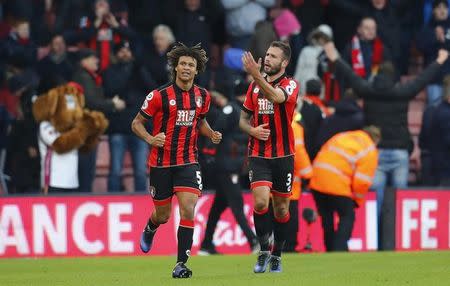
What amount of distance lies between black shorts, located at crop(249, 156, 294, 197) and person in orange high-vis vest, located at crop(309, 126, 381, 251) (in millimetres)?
4160

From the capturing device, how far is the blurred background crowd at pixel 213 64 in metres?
19.3

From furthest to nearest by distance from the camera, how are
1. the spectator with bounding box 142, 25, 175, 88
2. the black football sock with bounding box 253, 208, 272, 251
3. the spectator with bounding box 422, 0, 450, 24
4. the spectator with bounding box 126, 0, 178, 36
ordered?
the spectator with bounding box 126, 0, 178, 36 → the spectator with bounding box 422, 0, 450, 24 → the spectator with bounding box 142, 25, 175, 88 → the black football sock with bounding box 253, 208, 272, 251

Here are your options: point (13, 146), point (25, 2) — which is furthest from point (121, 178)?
point (25, 2)

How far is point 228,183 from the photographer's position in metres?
18.2

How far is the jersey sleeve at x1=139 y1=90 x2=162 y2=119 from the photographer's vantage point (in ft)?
43.4

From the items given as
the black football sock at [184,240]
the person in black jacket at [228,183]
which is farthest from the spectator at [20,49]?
the black football sock at [184,240]

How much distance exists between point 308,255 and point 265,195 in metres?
3.58

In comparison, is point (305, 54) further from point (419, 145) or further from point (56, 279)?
point (56, 279)

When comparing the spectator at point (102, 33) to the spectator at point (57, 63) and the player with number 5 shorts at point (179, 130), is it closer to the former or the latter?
the spectator at point (57, 63)

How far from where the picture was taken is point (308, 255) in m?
17.0

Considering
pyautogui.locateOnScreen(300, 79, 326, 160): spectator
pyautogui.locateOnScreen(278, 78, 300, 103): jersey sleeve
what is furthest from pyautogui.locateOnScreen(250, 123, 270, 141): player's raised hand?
pyautogui.locateOnScreen(300, 79, 326, 160): spectator

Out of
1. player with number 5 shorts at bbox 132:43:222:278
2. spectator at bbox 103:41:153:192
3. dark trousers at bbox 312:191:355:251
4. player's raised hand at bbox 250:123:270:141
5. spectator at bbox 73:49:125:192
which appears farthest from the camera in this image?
spectator at bbox 103:41:153:192

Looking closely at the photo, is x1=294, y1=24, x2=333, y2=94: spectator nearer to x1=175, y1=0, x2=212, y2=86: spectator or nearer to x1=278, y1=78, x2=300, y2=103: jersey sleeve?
x1=175, y1=0, x2=212, y2=86: spectator

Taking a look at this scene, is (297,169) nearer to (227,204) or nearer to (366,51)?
(227,204)
